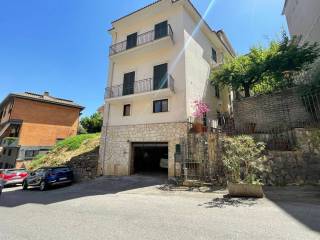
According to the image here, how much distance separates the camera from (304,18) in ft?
50.8

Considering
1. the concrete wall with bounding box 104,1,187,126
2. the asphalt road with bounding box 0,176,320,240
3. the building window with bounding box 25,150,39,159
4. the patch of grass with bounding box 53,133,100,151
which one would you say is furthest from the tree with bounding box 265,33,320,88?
the building window with bounding box 25,150,39,159

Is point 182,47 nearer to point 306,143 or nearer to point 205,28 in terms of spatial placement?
point 205,28

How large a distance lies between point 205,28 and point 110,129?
12.4 metres

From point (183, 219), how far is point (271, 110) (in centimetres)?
1051

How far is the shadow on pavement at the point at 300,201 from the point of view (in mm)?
4441

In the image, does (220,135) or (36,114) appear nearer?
(220,135)

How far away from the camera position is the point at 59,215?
5957 mm

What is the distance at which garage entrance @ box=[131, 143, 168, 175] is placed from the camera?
14.4m

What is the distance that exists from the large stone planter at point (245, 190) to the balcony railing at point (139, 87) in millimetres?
7561

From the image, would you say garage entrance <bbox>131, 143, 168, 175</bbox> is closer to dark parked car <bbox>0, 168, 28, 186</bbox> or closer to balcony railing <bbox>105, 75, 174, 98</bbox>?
balcony railing <bbox>105, 75, 174, 98</bbox>

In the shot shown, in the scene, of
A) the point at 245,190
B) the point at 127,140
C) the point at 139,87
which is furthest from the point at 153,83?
the point at 245,190

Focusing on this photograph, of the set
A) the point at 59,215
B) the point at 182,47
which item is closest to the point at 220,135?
the point at 182,47

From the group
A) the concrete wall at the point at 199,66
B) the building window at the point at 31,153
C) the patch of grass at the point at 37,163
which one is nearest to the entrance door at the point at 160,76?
the concrete wall at the point at 199,66

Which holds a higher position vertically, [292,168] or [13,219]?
[292,168]
